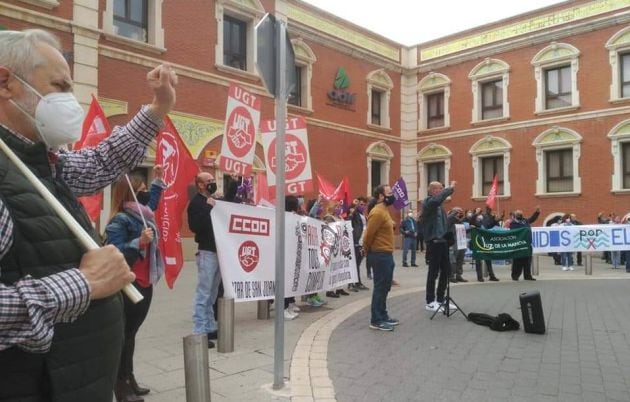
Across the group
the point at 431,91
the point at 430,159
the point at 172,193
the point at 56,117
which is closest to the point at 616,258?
the point at 430,159

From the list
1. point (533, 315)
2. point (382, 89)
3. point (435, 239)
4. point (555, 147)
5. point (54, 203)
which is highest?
point (382, 89)

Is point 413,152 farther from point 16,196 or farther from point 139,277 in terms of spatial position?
point 16,196

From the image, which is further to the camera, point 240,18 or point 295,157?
point 240,18

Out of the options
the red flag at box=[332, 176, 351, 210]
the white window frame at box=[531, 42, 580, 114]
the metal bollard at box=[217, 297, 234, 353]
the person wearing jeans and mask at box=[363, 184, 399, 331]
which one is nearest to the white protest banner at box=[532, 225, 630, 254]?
the red flag at box=[332, 176, 351, 210]

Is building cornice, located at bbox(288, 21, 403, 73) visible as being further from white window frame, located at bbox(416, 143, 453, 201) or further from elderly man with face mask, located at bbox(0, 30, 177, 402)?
elderly man with face mask, located at bbox(0, 30, 177, 402)

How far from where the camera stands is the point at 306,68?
73.6 feet

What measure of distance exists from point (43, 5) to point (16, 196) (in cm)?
1489

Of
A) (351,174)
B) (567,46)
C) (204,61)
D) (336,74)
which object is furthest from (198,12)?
(567,46)

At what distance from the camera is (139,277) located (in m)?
4.42

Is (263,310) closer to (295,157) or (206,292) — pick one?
(206,292)

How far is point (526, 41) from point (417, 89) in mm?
6179

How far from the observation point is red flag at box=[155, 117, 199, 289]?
6.29 meters

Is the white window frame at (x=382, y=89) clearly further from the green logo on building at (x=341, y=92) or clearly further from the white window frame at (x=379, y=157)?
the green logo on building at (x=341, y=92)

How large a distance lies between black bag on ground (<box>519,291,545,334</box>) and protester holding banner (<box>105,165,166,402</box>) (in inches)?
188
